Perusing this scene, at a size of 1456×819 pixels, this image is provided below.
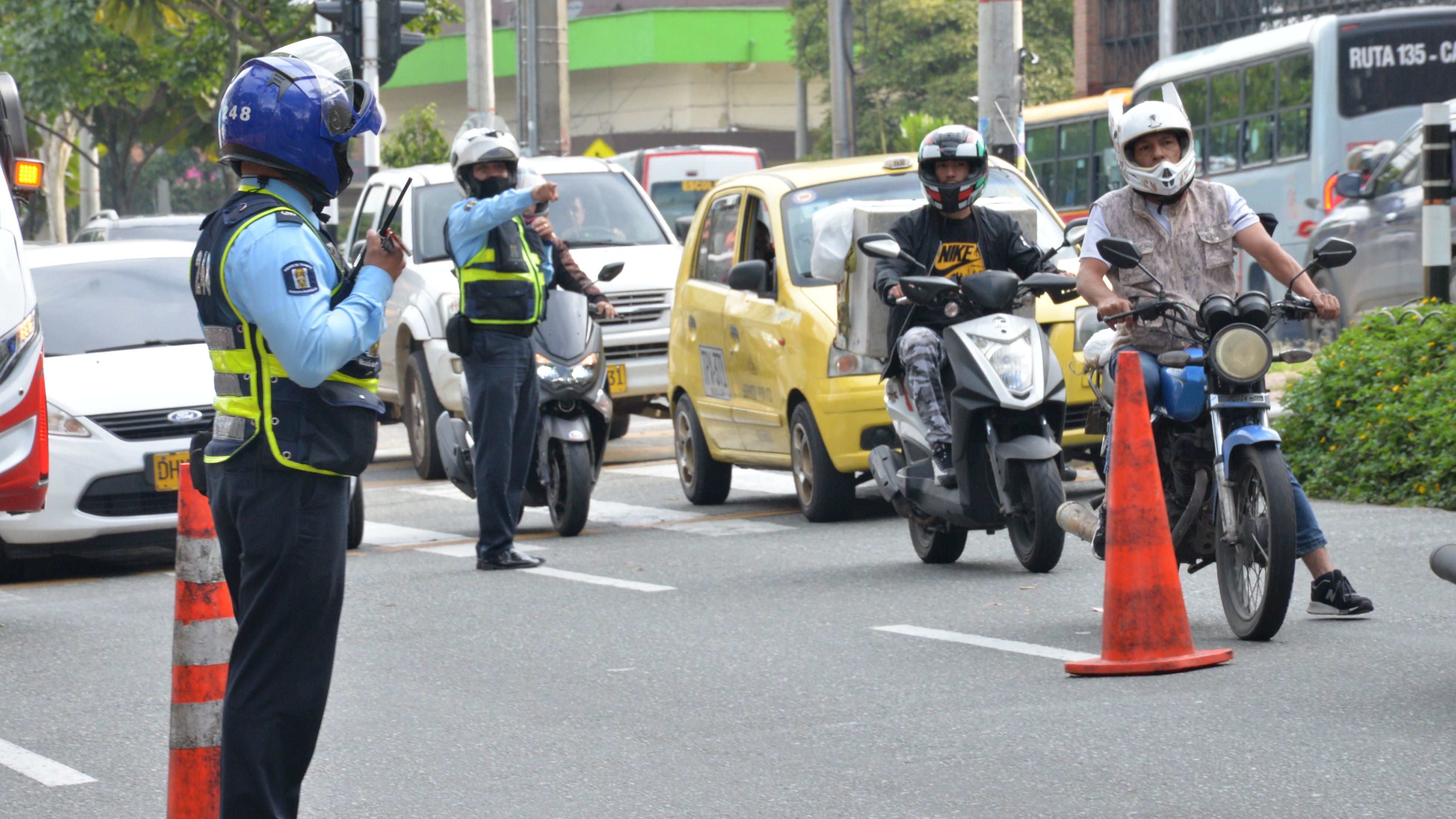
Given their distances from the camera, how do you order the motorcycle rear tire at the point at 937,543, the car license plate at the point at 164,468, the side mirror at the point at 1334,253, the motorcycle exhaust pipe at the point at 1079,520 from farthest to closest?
1. the car license plate at the point at 164,468
2. the motorcycle rear tire at the point at 937,543
3. the motorcycle exhaust pipe at the point at 1079,520
4. the side mirror at the point at 1334,253

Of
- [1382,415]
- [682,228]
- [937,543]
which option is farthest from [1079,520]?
[682,228]

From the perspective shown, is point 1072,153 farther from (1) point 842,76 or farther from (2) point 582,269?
(2) point 582,269

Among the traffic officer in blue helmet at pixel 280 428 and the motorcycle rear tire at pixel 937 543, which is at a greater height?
the traffic officer in blue helmet at pixel 280 428

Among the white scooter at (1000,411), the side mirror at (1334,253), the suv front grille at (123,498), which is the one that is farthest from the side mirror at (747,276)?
the side mirror at (1334,253)

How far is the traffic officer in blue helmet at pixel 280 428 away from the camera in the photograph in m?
3.91

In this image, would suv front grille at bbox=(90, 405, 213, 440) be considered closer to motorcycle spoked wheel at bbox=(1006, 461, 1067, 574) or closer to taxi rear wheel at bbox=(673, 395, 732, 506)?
taxi rear wheel at bbox=(673, 395, 732, 506)

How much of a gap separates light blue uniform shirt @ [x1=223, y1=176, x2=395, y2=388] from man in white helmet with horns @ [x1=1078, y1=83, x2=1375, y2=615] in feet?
11.5

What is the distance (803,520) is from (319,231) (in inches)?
274

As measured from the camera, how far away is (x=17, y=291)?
8227mm

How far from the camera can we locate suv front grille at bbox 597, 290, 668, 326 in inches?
547

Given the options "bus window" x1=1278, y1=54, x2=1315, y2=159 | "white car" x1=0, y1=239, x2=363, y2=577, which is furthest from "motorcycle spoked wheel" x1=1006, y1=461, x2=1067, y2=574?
"bus window" x1=1278, y1=54, x2=1315, y2=159

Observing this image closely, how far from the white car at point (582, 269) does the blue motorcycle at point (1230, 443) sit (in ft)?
22.8

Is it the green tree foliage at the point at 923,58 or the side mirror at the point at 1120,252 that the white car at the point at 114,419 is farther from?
the green tree foliage at the point at 923,58

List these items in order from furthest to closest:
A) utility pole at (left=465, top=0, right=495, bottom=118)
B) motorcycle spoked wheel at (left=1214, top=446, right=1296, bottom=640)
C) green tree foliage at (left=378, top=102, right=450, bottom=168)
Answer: green tree foliage at (left=378, top=102, right=450, bottom=168)
utility pole at (left=465, top=0, right=495, bottom=118)
motorcycle spoked wheel at (left=1214, top=446, right=1296, bottom=640)
